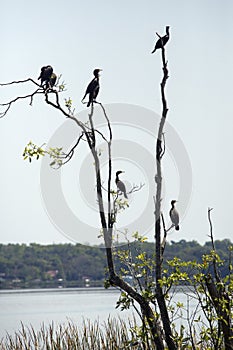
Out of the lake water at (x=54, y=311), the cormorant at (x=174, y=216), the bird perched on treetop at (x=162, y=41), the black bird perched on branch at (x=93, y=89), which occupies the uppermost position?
the bird perched on treetop at (x=162, y=41)

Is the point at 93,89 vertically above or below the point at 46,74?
below

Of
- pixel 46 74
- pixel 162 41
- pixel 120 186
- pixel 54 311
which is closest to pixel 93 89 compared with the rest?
pixel 46 74

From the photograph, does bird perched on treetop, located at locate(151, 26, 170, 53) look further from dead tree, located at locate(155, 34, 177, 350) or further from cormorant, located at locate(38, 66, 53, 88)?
cormorant, located at locate(38, 66, 53, 88)

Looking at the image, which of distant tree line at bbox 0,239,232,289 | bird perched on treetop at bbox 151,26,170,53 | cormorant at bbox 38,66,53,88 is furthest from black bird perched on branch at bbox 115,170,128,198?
distant tree line at bbox 0,239,232,289

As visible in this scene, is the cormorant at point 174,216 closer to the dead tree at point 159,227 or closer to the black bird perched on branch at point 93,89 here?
the dead tree at point 159,227

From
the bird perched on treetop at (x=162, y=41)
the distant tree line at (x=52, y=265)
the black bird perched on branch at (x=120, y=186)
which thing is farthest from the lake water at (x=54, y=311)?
the bird perched on treetop at (x=162, y=41)

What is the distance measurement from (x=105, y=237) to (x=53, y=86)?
→ 4.37 feet

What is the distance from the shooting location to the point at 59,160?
5.89 meters

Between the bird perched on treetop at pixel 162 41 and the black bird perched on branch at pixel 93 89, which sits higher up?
the bird perched on treetop at pixel 162 41

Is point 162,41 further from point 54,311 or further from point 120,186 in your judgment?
point 54,311

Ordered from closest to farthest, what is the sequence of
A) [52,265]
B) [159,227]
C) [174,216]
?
[159,227]
[174,216]
[52,265]

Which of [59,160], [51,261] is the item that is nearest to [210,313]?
[59,160]

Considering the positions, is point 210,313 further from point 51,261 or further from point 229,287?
point 51,261

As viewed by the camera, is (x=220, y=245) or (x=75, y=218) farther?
(x=220, y=245)
